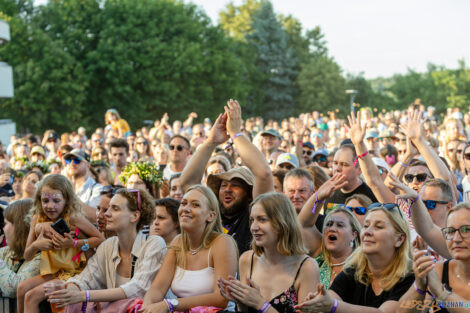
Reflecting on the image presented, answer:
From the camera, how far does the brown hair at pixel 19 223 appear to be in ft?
20.9

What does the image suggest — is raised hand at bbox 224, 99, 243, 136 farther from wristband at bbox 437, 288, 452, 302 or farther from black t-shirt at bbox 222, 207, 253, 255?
wristband at bbox 437, 288, 452, 302

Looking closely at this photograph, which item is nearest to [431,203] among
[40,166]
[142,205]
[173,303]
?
[173,303]

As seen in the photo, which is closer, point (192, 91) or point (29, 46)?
point (29, 46)

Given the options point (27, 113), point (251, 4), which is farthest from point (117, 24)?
point (251, 4)

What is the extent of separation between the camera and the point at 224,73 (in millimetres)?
48469

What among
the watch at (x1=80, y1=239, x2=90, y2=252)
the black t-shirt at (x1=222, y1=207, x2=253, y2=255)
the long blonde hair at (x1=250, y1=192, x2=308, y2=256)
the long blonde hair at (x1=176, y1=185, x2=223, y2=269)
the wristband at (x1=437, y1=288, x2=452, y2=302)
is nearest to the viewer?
the wristband at (x1=437, y1=288, x2=452, y2=302)

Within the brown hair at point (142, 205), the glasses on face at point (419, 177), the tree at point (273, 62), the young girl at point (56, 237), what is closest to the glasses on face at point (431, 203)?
the glasses on face at point (419, 177)

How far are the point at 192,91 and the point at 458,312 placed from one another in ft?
138

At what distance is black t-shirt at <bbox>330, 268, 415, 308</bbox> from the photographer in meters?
4.06

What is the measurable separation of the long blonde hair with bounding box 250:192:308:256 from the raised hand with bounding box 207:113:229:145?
4.62 ft

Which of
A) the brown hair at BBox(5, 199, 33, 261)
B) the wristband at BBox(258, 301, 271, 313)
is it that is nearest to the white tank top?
the wristband at BBox(258, 301, 271, 313)

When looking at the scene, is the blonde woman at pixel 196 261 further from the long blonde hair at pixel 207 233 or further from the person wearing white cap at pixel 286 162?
the person wearing white cap at pixel 286 162

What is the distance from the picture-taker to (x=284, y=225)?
447cm

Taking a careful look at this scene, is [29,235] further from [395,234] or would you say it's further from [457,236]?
[457,236]
